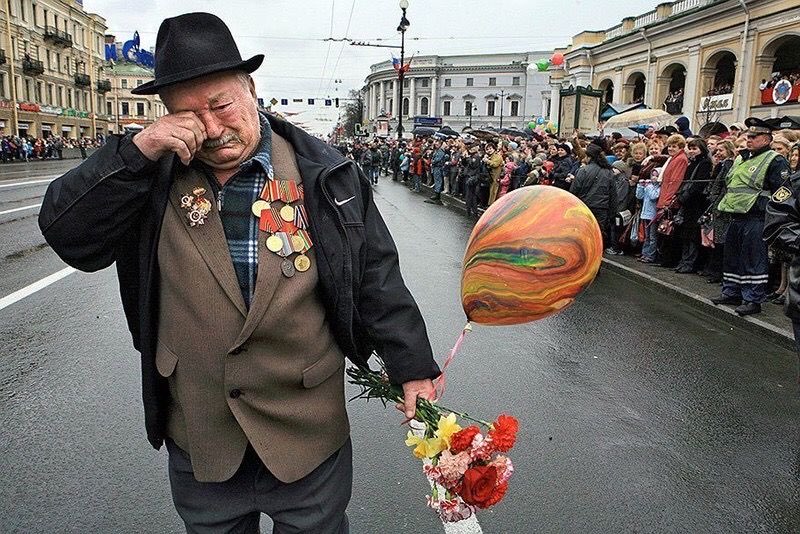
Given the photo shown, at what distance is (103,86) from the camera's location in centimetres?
7362

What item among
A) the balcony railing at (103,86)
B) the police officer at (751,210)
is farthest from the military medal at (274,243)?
the balcony railing at (103,86)

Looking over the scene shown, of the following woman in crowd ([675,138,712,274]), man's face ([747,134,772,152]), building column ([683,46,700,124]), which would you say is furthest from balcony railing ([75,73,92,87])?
man's face ([747,134,772,152])

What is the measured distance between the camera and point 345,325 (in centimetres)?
194

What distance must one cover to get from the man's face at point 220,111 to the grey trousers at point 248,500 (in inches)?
33.8

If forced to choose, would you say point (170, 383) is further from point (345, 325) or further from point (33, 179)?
point (33, 179)

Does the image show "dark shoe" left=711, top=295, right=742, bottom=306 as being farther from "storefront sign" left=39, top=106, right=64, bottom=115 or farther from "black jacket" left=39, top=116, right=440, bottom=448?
"storefront sign" left=39, top=106, right=64, bottom=115

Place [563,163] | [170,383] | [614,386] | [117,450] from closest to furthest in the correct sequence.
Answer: [170,383] < [117,450] < [614,386] < [563,163]

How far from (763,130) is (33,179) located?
24797 mm

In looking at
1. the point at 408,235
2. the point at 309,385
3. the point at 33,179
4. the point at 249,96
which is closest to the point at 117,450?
the point at 309,385

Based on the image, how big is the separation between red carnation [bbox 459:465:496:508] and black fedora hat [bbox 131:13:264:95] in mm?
1299

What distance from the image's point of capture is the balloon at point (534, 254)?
1832mm

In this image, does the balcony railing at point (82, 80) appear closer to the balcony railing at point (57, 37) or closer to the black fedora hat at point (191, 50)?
the balcony railing at point (57, 37)

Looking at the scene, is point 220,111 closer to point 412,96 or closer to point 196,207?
point 196,207

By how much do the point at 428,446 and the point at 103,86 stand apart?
81854 millimetres
